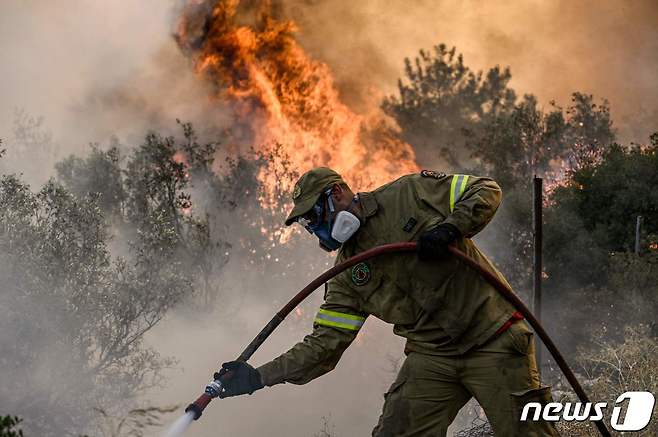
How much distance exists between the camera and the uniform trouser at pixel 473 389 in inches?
180

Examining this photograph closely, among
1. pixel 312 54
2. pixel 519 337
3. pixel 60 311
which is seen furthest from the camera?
pixel 312 54

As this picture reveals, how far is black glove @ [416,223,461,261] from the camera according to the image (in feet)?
14.3

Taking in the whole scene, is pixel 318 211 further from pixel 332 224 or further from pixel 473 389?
pixel 473 389

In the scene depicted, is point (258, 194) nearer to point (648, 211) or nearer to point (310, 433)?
point (310, 433)

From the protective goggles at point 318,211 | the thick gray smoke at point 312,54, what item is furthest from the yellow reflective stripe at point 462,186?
the thick gray smoke at point 312,54

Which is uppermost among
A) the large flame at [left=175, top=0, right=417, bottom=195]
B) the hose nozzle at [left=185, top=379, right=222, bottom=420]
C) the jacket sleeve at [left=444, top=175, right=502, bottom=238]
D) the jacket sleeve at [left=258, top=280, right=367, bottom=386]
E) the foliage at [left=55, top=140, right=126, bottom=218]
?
the large flame at [left=175, top=0, right=417, bottom=195]

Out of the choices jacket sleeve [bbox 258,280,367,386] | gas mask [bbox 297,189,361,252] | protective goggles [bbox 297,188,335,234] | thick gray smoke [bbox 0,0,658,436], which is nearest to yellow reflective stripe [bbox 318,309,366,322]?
jacket sleeve [bbox 258,280,367,386]

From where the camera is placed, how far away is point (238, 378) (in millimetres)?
4660

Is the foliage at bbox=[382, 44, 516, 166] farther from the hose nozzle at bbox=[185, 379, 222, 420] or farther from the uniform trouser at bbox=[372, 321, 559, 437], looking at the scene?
the hose nozzle at bbox=[185, 379, 222, 420]

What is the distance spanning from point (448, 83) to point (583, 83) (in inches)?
838

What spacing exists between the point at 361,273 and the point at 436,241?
1.95ft

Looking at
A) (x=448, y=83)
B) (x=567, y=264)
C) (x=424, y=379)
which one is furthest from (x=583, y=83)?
(x=424, y=379)

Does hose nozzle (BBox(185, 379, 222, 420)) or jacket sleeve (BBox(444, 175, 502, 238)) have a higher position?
jacket sleeve (BBox(444, 175, 502, 238))

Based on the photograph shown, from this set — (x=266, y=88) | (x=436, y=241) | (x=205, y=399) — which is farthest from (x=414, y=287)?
(x=266, y=88)
